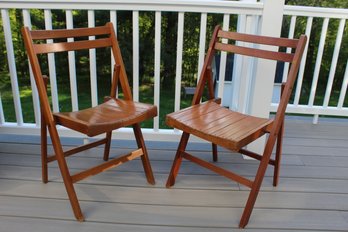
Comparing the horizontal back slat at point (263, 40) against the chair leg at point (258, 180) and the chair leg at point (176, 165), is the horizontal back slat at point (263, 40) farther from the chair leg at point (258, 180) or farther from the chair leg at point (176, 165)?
the chair leg at point (176, 165)

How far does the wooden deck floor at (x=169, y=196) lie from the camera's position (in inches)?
65.0

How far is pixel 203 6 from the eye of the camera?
2.11 metres

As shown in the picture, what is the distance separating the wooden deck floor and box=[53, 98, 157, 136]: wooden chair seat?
459mm

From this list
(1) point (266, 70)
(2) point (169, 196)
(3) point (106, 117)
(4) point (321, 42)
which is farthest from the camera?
(4) point (321, 42)

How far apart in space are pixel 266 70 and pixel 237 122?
548 mm

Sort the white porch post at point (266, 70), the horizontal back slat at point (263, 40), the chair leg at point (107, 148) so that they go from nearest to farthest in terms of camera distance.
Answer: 1. the horizontal back slat at point (263, 40)
2. the white porch post at point (266, 70)
3. the chair leg at point (107, 148)

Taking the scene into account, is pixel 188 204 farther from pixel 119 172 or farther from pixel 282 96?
pixel 282 96

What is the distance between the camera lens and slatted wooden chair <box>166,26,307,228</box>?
1.61m

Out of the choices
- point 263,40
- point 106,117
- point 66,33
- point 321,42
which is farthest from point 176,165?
point 321,42

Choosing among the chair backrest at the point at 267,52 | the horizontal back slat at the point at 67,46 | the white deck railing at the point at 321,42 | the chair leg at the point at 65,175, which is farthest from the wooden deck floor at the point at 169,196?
the horizontal back slat at the point at 67,46

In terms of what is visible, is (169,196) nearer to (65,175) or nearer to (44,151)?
(65,175)

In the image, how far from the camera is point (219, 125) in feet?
5.65

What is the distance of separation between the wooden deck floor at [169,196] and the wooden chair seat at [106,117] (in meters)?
0.46

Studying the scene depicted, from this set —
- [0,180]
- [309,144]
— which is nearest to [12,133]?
[0,180]
